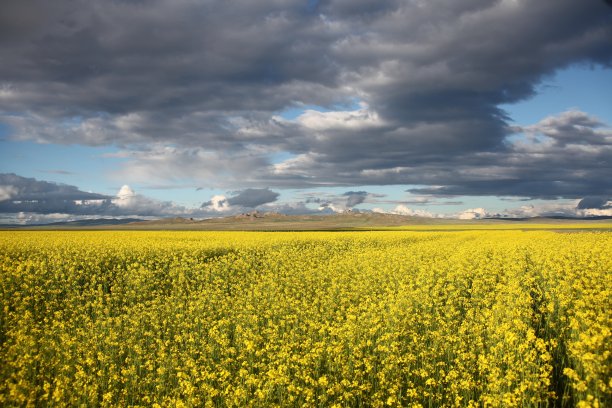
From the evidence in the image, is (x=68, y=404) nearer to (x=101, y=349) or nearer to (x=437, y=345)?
(x=101, y=349)

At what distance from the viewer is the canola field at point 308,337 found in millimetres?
7059

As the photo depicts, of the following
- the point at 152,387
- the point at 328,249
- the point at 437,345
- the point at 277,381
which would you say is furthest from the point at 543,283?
the point at 328,249

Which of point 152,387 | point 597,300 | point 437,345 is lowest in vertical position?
point 152,387

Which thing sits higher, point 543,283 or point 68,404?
point 543,283

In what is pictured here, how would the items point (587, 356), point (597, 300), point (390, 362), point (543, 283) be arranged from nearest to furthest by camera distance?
point (587, 356) → point (390, 362) → point (597, 300) → point (543, 283)

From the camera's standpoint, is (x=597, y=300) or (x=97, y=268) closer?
(x=597, y=300)

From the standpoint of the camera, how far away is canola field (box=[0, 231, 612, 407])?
278 inches

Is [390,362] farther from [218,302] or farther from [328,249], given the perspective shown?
[328,249]

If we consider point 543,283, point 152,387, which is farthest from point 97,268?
point 543,283

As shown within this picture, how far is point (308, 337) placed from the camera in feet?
32.4

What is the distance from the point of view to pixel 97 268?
60.1ft

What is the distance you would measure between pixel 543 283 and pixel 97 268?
18.4 metres

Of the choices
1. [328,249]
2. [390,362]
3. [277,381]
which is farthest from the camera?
[328,249]

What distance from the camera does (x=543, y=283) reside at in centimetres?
1343
